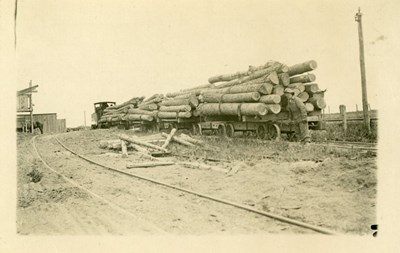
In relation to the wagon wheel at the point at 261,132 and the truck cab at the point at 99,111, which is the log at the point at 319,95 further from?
the truck cab at the point at 99,111

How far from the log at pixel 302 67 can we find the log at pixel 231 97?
1.10 metres

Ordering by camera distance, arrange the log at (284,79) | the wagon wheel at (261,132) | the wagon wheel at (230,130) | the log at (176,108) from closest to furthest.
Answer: the log at (284,79) < the wagon wheel at (261,132) < the wagon wheel at (230,130) < the log at (176,108)

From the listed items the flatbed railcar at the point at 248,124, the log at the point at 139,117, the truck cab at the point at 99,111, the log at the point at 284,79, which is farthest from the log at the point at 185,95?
the truck cab at the point at 99,111

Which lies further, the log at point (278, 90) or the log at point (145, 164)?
the log at point (278, 90)

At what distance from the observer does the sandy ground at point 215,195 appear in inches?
161

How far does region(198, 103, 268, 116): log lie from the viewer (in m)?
9.64

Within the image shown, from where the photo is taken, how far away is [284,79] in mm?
9609

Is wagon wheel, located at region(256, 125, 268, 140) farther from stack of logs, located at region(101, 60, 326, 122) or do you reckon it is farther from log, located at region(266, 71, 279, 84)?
log, located at region(266, 71, 279, 84)

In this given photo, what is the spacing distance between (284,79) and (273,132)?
150cm

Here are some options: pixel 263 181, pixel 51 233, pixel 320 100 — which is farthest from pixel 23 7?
pixel 320 100

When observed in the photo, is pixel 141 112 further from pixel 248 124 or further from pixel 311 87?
pixel 311 87

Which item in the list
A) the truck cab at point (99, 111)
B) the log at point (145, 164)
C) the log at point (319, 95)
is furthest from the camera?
the truck cab at point (99, 111)

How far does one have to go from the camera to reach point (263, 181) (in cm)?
520

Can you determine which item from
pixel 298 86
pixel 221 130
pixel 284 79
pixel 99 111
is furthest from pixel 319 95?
pixel 99 111
